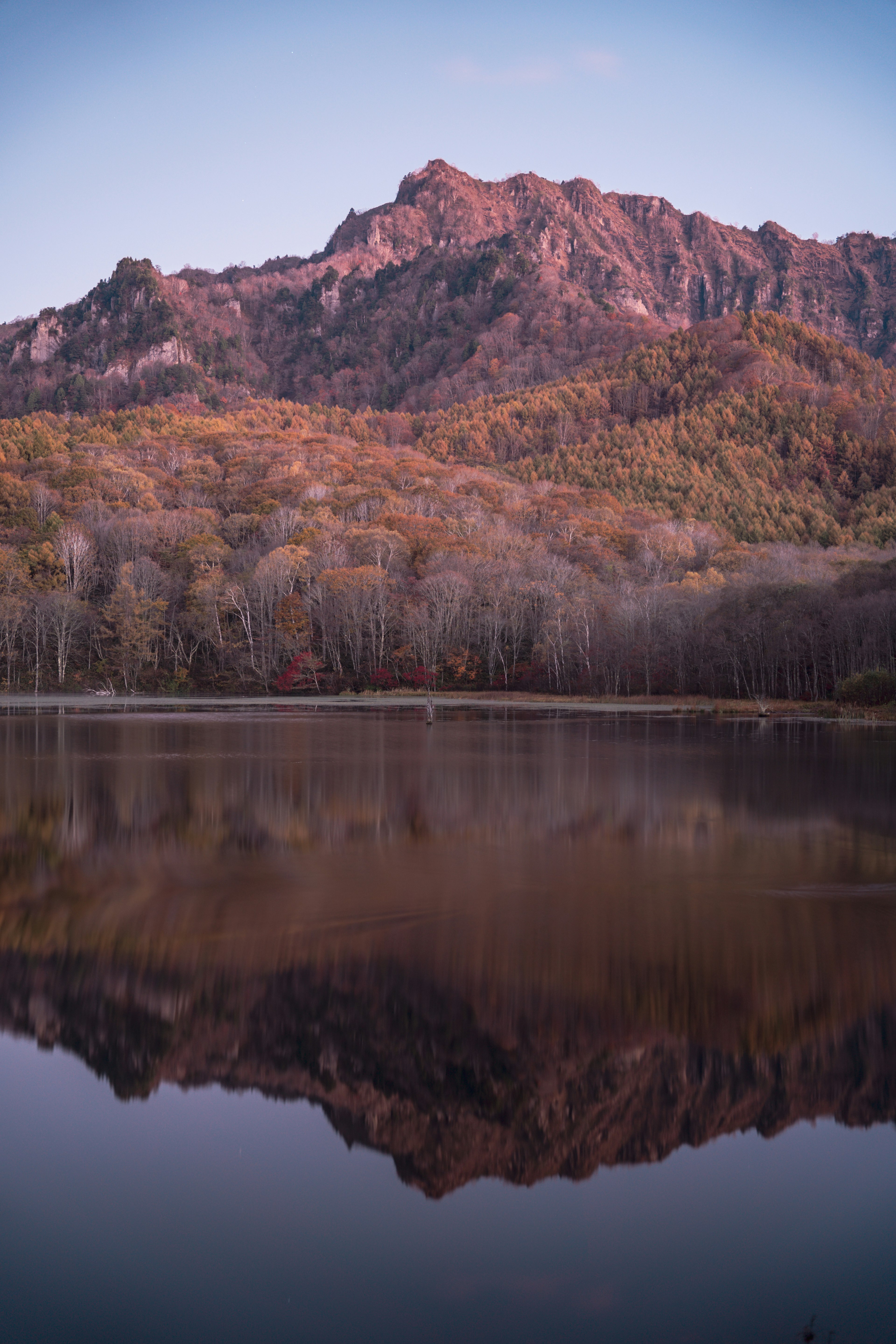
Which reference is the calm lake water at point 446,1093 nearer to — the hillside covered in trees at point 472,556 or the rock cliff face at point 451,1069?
the rock cliff face at point 451,1069

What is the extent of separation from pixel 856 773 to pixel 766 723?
72.4 feet

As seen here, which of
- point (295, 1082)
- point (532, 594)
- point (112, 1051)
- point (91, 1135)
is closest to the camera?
point (91, 1135)

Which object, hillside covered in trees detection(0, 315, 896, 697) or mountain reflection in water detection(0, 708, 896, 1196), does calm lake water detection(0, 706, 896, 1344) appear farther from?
hillside covered in trees detection(0, 315, 896, 697)

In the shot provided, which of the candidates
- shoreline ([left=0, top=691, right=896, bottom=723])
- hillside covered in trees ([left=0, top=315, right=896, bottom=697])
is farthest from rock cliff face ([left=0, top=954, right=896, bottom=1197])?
hillside covered in trees ([left=0, top=315, right=896, bottom=697])

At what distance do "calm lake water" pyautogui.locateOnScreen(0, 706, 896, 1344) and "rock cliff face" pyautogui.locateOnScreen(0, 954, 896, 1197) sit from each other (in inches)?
0.9

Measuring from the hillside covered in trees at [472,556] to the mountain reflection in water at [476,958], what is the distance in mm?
46357

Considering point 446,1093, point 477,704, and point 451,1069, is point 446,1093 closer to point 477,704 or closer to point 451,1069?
point 451,1069

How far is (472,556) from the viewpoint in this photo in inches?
3287

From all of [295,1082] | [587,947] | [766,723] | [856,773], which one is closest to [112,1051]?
[295,1082]

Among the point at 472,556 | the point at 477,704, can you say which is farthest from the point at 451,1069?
the point at 472,556

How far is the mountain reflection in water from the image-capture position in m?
5.70

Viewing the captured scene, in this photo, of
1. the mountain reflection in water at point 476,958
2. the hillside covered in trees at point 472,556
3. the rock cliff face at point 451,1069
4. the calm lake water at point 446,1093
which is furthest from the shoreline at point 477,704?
the rock cliff face at point 451,1069

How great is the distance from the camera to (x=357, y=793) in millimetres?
19344

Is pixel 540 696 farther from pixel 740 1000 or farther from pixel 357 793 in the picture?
pixel 740 1000
